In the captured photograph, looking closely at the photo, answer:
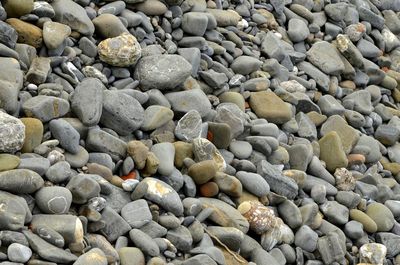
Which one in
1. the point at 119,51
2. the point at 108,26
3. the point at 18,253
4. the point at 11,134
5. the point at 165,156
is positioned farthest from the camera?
the point at 108,26

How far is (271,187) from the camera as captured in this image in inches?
132

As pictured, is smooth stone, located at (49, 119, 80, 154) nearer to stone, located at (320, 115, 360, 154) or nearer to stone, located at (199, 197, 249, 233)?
stone, located at (199, 197, 249, 233)

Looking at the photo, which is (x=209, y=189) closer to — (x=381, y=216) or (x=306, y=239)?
(x=306, y=239)

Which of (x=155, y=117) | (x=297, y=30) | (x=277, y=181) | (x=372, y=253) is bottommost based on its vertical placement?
(x=372, y=253)

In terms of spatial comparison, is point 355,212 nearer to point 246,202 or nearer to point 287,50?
point 246,202

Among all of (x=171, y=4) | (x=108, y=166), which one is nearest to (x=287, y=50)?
(x=171, y=4)

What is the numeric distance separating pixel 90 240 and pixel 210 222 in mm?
634

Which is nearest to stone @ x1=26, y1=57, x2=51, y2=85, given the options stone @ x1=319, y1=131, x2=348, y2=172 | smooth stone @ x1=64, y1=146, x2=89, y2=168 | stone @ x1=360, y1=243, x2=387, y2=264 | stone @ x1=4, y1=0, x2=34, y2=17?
stone @ x1=4, y1=0, x2=34, y2=17

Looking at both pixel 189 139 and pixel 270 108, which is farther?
pixel 270 108

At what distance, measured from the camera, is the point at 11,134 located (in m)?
2.64

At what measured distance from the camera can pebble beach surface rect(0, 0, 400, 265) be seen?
264 centimetres

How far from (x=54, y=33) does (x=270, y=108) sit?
128cm

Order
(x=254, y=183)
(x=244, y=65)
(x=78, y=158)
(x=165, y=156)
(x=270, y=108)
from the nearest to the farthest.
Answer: (x=78, y=158)
(x=165, y=156)
(x=254, y=183)
(x=270, y=108)
(x=244, y=65)

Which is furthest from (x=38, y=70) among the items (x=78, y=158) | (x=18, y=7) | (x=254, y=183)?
(x=254, y=183)
